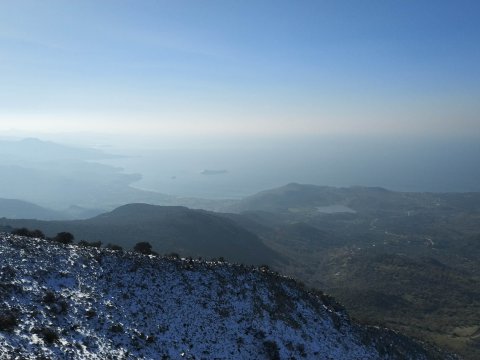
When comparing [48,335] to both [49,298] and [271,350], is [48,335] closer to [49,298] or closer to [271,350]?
[49,298]

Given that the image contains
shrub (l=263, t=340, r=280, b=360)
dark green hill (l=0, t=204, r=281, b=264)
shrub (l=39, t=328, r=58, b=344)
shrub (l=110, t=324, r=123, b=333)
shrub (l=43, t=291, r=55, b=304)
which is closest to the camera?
shrub (l=39, t=328, r=58, b=344)

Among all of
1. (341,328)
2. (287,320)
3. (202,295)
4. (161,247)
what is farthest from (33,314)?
(161,247)

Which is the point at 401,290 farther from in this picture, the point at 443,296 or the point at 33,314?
the point at 33,314

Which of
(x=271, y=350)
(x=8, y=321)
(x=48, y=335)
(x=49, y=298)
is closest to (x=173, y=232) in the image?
(x=271, y=350)

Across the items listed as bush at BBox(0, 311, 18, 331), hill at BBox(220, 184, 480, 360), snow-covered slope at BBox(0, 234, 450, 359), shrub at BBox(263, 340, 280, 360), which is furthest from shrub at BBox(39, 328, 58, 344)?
hill at BBox(220, 184, 480, 360)

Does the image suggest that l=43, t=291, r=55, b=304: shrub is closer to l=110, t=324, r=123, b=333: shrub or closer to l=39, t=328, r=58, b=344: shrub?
l=39, t=328, r=58, b=344: shrub

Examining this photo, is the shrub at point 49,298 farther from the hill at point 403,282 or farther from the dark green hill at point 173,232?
the dark green hill at point 173,232
